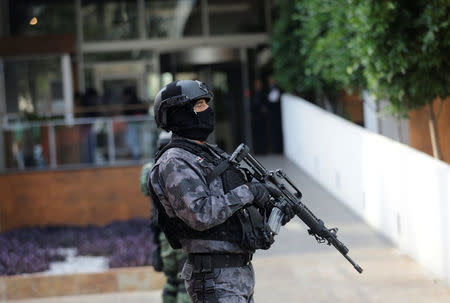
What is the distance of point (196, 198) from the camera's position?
4.29 meters

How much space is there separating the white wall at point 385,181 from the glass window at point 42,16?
7055mm

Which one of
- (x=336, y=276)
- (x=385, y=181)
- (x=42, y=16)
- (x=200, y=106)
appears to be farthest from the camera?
(x=42, y=16)

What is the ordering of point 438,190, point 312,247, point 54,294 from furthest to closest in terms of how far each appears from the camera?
point 312,247, point 54,294, point 438,190

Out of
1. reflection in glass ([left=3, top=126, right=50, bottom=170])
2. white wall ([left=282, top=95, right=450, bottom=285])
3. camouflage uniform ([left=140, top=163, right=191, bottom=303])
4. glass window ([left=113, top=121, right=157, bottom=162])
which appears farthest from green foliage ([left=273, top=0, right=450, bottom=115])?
reflection in glass ([left=3, top=126, right=50, bottom=170])

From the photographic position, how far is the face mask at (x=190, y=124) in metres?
4.60

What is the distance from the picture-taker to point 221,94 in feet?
67.2

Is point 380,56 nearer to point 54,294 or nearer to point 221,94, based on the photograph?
point 54,294

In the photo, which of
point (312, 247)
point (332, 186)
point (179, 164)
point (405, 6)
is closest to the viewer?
point (179, 164)

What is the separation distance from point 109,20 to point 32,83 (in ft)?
8.93

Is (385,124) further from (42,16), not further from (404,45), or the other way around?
(42,16)

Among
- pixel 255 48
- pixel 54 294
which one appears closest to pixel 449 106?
pixel 54 294

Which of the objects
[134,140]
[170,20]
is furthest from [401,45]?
[170,20]

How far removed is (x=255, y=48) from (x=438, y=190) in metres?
13.1

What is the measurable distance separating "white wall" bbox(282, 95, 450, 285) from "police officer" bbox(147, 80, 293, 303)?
3796 mm
